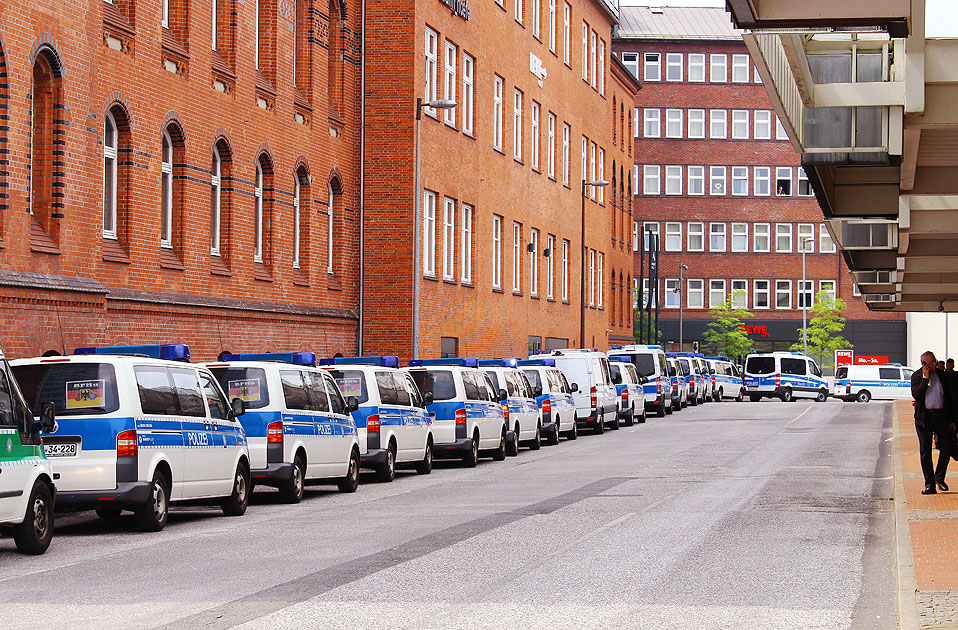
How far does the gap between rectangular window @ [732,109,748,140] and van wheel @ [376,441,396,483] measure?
79.0 m

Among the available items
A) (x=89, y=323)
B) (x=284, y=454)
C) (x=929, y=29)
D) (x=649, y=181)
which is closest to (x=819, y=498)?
(x=284, y=454)

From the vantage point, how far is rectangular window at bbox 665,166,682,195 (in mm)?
98812

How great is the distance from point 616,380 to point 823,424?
623 cm

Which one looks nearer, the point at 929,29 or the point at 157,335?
the point at 929,29

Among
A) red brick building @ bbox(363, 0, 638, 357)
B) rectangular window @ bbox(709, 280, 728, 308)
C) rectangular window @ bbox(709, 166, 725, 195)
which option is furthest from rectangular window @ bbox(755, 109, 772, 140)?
red brick building @ bbox(363, 0, 638, 357)

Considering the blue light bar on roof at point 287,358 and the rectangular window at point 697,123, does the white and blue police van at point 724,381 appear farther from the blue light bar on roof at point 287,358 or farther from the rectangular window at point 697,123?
the blue light bar on roof at point 287,358

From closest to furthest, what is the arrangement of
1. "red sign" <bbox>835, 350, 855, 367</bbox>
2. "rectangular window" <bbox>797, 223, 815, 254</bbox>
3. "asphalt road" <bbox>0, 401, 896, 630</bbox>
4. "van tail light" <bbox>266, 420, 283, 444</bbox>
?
"asphalt road" <bbox>0, 401, 896, 630</bbox>, "van tail light" <bbox>266, 420, 283, 444</bbox>, "red sign" <bbox>835, 350, 855, 367</bbox>, "rectangular window" <bbox>797, 223, 815, 254</bbox>

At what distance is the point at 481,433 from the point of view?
27828 millimetres

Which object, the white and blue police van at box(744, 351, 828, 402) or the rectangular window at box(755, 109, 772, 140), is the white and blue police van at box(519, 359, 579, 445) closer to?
the white and blue police van at box(744, 351, 828, 402)

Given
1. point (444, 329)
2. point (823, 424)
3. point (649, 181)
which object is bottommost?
point (823, 424)

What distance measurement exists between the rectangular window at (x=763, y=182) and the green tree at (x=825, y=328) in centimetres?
851

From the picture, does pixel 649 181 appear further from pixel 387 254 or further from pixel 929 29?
pixel 929 29

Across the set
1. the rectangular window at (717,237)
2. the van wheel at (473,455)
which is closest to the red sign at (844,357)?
the rectangular window at (717,237)

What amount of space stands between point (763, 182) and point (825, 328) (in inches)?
458
